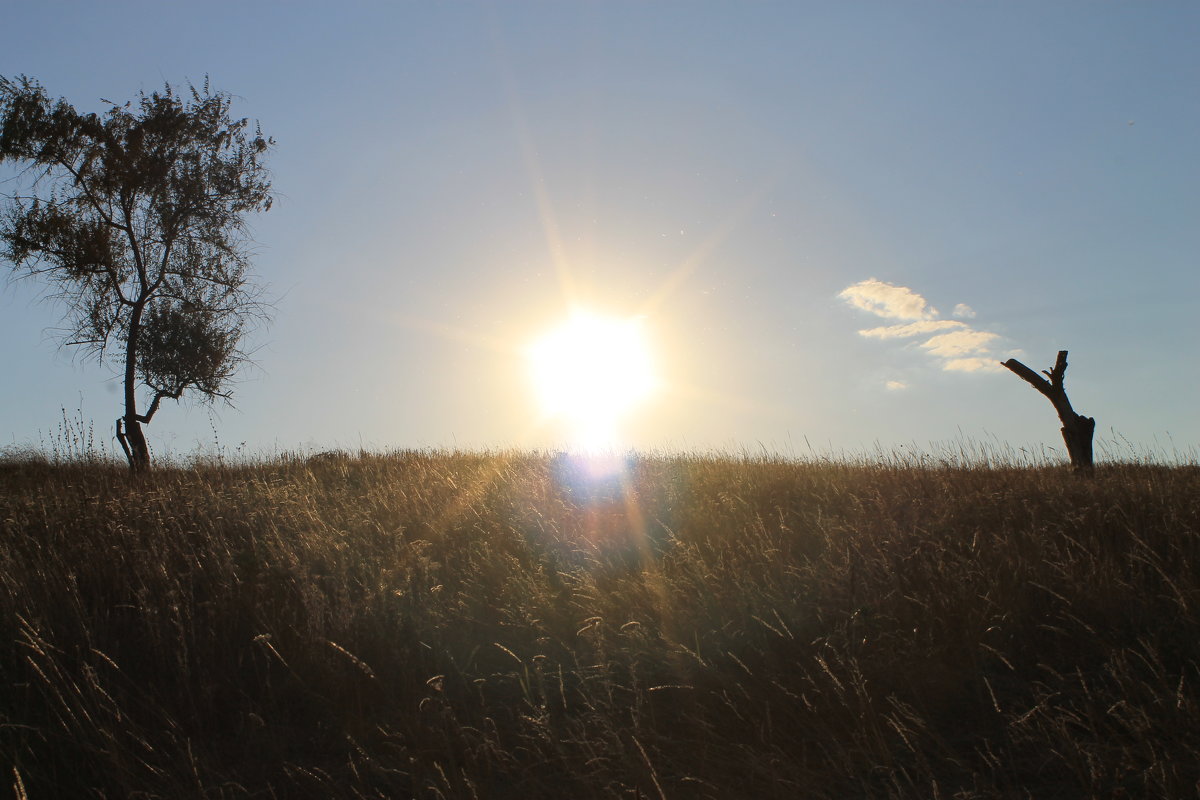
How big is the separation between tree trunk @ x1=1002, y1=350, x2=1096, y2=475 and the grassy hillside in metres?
5.10

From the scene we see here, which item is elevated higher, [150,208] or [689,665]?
[150,208]

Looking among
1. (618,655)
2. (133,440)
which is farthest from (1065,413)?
(133,440)

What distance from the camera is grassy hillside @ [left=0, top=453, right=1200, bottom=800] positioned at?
3359mm

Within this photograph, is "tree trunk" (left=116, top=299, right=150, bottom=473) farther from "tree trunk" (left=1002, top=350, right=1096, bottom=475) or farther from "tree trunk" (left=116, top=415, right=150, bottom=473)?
"tree trunk" (left=1002, top=350, right=1096, bottom=475)

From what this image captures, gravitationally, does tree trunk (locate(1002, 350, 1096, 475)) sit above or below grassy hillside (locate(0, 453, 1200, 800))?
above

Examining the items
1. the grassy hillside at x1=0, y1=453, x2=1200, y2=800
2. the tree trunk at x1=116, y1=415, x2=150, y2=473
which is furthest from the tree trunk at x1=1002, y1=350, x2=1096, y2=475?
the tree trunk at x1=116, y1=415, x2=150, y2=473

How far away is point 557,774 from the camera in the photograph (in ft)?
11.2

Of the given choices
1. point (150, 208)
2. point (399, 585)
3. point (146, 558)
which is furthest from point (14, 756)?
point (150, 208)

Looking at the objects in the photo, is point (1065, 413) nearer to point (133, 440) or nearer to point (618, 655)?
point (618, 655)

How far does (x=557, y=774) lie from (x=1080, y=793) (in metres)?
2.28

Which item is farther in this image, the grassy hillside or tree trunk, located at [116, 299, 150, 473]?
tree trunk, located at [116, 299, 150, 473]

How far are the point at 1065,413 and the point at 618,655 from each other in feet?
34.1

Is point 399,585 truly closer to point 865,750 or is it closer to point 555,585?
point 555,585

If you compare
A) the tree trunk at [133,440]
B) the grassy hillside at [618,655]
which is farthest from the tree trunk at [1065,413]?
the tree trunk at [133,440]
